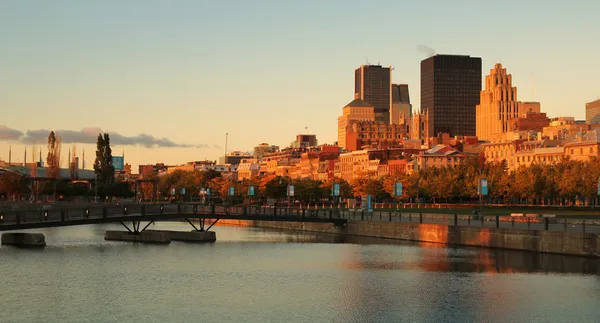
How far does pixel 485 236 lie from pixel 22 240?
42.3 metres


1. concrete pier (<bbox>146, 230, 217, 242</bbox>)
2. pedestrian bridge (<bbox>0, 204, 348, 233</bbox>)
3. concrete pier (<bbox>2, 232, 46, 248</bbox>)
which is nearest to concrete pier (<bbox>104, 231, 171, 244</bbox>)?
concrete pier (<bbox>146, 230, 217, 242</bbox>)

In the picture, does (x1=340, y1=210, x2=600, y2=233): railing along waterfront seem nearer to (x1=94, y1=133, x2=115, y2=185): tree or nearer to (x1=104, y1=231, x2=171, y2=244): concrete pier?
(x1=104, y1=231, x2=171, y2=244): concrete pier

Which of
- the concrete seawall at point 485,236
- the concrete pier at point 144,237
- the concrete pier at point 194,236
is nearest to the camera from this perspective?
the concrete seawall at point 485,236

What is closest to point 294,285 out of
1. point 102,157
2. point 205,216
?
point 205,216

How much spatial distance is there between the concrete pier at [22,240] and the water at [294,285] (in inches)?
126

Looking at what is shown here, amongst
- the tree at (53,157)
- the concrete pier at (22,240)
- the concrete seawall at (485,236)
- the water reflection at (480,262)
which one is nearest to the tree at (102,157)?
the tree at (53,157)

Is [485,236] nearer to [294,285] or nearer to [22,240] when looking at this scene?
[294,285]

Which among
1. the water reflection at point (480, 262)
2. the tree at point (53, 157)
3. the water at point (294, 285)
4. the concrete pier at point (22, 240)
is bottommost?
the water at point (294, 285)

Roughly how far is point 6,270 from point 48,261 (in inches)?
291

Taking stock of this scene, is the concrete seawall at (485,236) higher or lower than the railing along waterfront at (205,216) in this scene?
lower

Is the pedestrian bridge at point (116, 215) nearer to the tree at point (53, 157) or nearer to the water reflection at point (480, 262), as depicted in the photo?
the water reflection at point (480, 262)

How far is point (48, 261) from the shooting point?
73.8 meters

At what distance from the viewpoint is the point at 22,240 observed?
90062 mm

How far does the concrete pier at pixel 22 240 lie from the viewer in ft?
293
